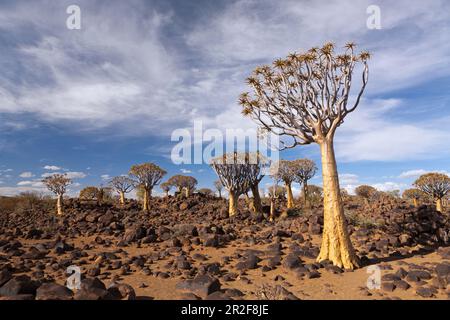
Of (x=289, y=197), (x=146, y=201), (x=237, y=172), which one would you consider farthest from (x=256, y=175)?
(x=146, y=201)

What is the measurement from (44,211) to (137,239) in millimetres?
17345

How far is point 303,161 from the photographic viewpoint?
29125 mm

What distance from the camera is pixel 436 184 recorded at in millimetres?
23266

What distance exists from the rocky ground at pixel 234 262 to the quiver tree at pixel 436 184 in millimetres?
9571

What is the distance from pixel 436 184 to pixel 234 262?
68.2 feet

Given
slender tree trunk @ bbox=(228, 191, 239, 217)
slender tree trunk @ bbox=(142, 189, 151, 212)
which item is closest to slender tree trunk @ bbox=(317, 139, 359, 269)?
slender tree trunk @ bbox=(228, 191, 239, 217)

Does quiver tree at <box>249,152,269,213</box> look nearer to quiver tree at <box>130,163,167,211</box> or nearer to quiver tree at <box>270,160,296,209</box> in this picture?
quiver tree at <box>270,160,296,209</box>

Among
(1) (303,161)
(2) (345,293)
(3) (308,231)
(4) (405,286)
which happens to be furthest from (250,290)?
(1) (303,161)

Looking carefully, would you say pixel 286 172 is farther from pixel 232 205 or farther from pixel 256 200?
pixel 232 205

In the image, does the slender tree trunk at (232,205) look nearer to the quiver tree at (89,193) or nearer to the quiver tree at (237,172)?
the quiver tree at (237,172)

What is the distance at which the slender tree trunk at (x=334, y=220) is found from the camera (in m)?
8.32

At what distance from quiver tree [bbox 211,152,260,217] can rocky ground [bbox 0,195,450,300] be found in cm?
427

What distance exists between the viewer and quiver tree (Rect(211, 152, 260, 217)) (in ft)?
69.7

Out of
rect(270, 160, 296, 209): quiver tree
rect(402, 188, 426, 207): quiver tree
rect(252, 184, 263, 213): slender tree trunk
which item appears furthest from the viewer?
rect(402, 188, 426, 207): quiver tree
